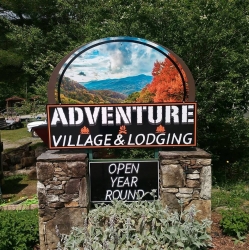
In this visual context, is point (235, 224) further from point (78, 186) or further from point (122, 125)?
point (78, 186)

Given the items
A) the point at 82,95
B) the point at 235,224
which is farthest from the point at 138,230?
the point at 82,95

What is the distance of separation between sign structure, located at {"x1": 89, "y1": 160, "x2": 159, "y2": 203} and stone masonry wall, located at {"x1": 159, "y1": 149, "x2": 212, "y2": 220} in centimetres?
28

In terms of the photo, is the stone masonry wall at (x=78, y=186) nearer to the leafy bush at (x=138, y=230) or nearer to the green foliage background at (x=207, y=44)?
the leafy bush at (x=138, y=230)

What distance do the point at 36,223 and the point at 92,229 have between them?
160 centimetres

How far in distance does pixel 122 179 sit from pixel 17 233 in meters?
2.05

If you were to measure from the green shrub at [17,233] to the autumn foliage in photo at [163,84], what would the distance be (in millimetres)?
3087

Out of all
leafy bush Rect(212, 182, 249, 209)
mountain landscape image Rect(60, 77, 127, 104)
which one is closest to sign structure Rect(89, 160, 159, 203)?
mountain landscape image Rect(60, 77, 127, 104)

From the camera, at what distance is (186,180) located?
5.39 meters

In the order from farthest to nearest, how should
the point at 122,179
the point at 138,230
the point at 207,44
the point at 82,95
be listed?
the point at 207,44 → the point at 82,95 → the point at 122,179 → the point at 138,230

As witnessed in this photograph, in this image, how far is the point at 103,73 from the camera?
5.96m

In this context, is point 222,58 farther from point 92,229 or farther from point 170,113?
point 92,229

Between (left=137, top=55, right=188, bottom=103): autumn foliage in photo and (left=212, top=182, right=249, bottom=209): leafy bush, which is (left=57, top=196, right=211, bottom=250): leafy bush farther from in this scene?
(left=212, top=182, right=249, bottom=209): leafy bush

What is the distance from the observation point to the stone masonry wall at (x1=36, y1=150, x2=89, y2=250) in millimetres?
5312

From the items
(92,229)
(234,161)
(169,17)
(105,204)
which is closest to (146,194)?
(105,204)
